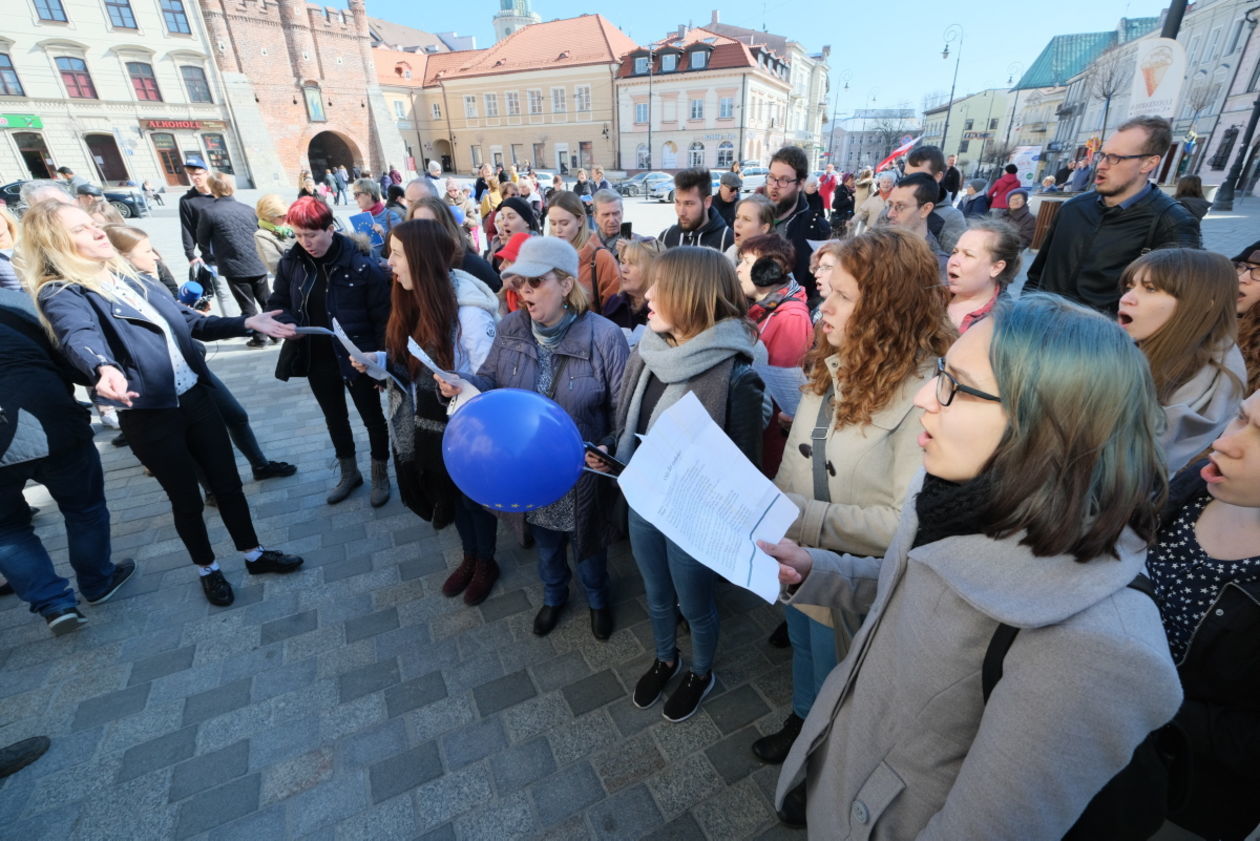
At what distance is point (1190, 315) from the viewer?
200cm

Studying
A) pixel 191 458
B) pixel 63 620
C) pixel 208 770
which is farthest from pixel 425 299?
pixel 63 620

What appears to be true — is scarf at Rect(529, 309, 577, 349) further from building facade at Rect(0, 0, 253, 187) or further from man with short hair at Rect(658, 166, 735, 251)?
building facade at Rect(0, 0, 253, 187)

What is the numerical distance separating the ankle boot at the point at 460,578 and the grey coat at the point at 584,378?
39.6 inches

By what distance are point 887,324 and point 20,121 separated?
41569mm

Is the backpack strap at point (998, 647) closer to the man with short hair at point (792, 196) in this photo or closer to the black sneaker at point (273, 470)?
the man with short hair at point (792, 196)

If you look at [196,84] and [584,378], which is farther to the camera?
[196,84]

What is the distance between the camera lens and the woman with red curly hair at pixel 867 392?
166 centimetres

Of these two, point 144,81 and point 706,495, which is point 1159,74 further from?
point 144,81

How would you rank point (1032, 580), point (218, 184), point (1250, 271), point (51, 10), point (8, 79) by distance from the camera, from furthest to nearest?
point (51, 10), point (8, 79), point (218, 184), point (1250, 271), point (1032, 580)

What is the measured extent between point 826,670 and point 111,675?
3471 millimetres

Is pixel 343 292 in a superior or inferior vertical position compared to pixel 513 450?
superior

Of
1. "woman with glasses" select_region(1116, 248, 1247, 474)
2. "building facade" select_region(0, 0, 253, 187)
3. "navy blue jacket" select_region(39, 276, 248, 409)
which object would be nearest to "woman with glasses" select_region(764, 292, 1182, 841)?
"woman with glasses" select_region(1116, 248, 1247, 474)

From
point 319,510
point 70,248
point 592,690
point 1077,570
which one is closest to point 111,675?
point 319,510

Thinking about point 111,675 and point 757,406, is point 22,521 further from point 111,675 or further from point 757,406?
point 757,406
